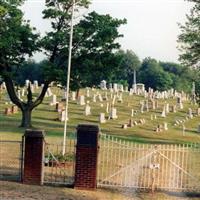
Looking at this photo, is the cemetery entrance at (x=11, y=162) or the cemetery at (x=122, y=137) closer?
the cemetery entrance at (x=11, y=162)

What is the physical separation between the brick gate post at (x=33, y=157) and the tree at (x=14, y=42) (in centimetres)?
1913

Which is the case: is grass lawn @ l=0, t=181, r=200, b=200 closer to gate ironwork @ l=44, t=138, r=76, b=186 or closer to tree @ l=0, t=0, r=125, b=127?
gate ironwork @ l=44, t=138, r=76, b=186

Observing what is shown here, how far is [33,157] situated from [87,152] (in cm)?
187

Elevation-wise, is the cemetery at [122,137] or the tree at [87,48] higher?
the tree at [87,48]

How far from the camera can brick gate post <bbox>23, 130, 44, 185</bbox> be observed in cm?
1836

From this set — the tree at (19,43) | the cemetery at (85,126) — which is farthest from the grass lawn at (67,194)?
the tree at (19,43)

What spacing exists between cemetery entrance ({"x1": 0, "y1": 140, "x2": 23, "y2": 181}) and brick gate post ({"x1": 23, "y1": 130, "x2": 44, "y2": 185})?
1.06 feet

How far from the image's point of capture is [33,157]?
18.5m

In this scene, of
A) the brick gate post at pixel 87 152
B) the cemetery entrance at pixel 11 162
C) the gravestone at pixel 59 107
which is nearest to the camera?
the brick gate post at pixel 87 152

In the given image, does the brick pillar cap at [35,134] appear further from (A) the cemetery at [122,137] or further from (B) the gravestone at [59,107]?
(B) the gravestone at [59,107]

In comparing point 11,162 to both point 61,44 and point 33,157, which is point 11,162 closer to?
point 33,157

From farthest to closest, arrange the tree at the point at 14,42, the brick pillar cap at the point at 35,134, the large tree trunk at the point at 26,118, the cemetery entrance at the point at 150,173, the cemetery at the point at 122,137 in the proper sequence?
the large tree trunk at the point at 26,118 → the tree at the point at 14,42 → the cemetery at the point at 122,137 → the cemetery entrance at the point at 150,173 → the brick pillar cap at the point at 35,134

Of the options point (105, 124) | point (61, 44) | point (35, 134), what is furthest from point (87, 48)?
point (35, 134)

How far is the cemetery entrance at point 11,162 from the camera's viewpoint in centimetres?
1931
